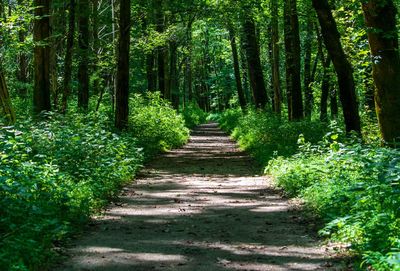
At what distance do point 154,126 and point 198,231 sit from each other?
12733mm

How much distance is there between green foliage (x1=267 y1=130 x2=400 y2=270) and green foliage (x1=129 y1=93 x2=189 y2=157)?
8535mm

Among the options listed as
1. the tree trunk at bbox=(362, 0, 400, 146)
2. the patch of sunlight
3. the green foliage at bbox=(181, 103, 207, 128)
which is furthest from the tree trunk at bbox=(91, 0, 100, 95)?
the tree trunk at bbox=(362, 0, 400, 146)

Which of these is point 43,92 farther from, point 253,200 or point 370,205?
point 370,205

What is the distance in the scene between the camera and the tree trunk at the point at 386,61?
8.65 m

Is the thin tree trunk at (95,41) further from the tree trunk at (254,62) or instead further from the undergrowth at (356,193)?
the undergrowth at (356,193)

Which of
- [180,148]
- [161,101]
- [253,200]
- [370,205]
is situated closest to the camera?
[370,205]

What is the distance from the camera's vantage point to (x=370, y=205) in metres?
6.32

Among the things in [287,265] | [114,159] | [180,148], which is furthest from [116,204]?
[180,148]

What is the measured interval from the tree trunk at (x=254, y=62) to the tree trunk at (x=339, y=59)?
1174 centimetres

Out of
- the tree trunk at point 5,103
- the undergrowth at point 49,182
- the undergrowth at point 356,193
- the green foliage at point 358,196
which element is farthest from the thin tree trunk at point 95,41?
the green foliage at point 358,196

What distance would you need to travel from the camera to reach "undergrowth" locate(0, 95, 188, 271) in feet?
18.7

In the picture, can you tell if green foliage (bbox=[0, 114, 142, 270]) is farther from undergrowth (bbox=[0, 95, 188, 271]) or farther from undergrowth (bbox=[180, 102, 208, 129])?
undergrowth (bbox=[180, 102, 208, 129])

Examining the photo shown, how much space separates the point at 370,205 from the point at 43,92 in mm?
10910

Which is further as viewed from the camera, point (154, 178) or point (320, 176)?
point (154, 178)
